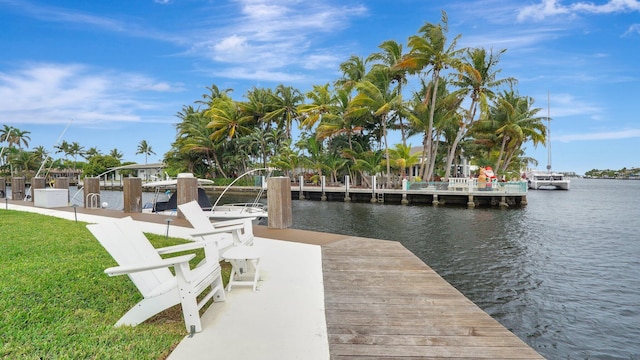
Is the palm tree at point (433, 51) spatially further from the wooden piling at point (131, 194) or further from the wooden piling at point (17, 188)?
the wooden piling at point (17, 188)

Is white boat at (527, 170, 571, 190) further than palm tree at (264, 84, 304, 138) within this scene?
Yes

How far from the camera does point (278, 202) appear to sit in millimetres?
8219

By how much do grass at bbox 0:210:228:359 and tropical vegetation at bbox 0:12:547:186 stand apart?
23.8m

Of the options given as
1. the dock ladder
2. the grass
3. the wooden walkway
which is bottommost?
the wooden walkway

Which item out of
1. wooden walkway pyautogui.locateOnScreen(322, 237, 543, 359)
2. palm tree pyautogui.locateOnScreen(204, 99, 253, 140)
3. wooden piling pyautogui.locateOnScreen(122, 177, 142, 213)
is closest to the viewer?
wooden walkway pyautogui.locateOnScreen(322, 237, 543, 359)

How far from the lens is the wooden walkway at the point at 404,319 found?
265cm

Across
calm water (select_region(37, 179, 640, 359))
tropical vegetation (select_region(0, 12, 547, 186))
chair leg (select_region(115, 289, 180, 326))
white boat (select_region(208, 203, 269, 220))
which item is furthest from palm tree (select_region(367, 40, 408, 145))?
chair leg (select_region(115, 289, 180, 326))

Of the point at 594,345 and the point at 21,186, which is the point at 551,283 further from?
the point at 21,186

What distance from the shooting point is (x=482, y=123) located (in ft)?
105

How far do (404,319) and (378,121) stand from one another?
28788mm

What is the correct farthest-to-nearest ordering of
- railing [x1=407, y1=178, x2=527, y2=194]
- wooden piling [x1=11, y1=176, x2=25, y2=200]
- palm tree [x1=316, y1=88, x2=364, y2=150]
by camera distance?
palm tree [x1=316, y1=88, x2=364, y2=150] < railing [x1=407, y1=178, x2=527, y2=194] < wooden piling [x1=11, y1=176, x2=25, y2=200]

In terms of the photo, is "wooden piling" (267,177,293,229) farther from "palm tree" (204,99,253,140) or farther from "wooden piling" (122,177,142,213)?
"palm tree" (204,99,253,140)

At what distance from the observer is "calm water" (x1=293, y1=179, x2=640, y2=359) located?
4.82 m

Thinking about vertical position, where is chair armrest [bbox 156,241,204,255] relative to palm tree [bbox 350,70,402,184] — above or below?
below
